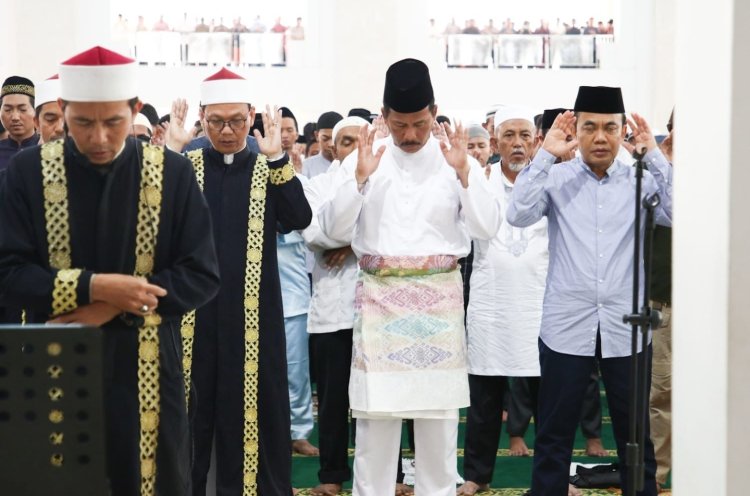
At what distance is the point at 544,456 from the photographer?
4898 millimetres

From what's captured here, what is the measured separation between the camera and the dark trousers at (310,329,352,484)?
5.81 meters

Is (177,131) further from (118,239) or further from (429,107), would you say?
(118,239)

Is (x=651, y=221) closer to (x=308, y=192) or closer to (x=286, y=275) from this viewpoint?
(x=308, y=192)

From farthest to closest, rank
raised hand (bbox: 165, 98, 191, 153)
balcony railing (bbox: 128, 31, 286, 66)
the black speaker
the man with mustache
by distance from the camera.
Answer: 1. balcony railing (bbox: 128, 31, 286, 66)
2. the man with mustache
3. raised hand (bbox: 165, 98, 191, 153)
4. the black speaker

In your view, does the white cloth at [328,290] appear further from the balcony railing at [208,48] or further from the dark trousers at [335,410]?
the balcony railing at [208,48]

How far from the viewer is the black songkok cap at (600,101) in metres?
4.98

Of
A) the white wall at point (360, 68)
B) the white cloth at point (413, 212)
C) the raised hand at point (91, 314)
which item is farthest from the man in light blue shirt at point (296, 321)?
the white wall at point (360, 68)

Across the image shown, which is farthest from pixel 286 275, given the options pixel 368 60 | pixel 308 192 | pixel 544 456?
pixel 368 60

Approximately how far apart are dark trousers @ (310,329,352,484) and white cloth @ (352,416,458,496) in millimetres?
748

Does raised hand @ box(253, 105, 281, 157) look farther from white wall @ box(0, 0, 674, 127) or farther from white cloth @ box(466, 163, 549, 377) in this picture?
white wall @ box(0, 0, 674, 127)

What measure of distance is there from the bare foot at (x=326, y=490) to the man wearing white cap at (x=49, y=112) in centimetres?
199

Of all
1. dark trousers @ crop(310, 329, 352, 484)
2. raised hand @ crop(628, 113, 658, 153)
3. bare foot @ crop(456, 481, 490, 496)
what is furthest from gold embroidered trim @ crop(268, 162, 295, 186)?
bare foot @ crop(456, 481, 490, 496)

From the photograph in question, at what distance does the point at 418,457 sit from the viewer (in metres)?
5.06

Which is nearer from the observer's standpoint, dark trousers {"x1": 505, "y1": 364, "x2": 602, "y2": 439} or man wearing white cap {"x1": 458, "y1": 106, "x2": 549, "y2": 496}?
man wearing white cap {"x1": 458, "y1": 106, "x2": 549, "y2": 496}
